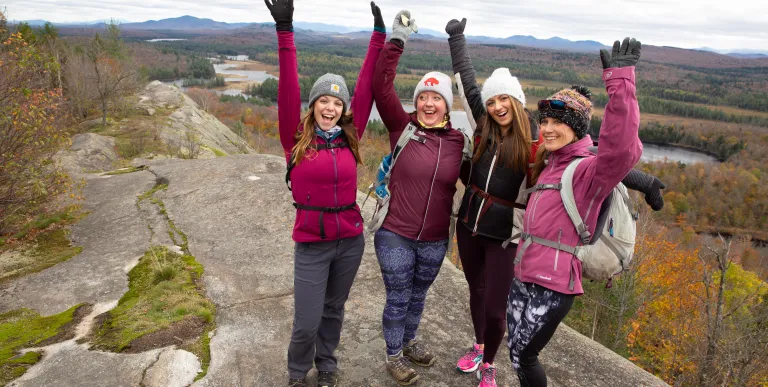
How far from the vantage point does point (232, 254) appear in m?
6.05

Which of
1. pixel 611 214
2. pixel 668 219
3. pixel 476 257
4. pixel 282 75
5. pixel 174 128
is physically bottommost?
pixel 668 219

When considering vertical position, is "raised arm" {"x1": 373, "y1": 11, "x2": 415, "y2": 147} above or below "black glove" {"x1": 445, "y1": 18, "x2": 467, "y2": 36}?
below

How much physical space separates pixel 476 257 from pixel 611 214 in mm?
1126

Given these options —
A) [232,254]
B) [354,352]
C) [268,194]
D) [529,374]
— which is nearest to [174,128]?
[268,194]

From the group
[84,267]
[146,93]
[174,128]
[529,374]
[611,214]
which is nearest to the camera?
[611,214]

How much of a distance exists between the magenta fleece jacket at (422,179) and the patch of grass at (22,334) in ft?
10.8

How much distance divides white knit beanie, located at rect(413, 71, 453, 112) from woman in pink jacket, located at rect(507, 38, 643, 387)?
84 cm

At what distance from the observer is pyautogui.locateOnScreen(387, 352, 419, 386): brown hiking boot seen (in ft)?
11.7

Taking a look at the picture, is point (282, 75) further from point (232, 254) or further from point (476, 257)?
point (232, 254)

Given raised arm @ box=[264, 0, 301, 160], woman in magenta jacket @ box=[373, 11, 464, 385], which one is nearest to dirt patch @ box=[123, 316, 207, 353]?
woman in magenta jacket @ box=[373, 11, 464, 385]

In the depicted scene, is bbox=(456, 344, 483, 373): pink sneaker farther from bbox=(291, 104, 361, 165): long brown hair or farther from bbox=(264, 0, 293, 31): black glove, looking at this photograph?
bbox=(264, 0, 293, 31): black glove

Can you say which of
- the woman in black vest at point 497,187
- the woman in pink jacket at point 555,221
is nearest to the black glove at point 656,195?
the woman in pink jacket at point 555,221

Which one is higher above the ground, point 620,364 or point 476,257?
point 476,257

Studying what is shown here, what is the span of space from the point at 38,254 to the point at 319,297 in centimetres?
548
